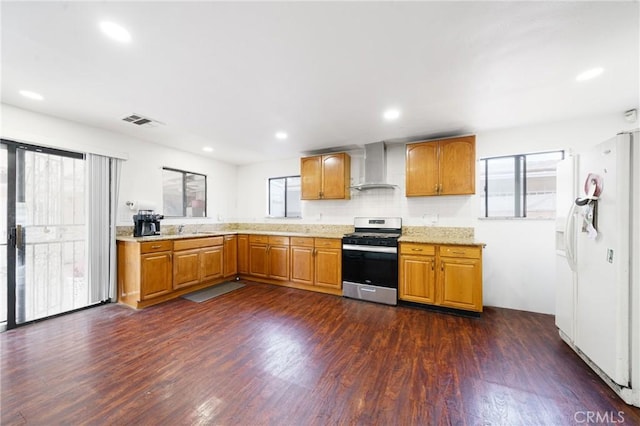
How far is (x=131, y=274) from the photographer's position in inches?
133

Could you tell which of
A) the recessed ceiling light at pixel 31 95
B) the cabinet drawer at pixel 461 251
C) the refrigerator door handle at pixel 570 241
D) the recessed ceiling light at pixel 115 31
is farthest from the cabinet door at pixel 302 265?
the recessed ceiling light at pixel 31 95

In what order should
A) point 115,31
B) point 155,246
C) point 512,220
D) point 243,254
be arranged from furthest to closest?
point 243,254 < point 155,246 < point 512,220 < point 115,31

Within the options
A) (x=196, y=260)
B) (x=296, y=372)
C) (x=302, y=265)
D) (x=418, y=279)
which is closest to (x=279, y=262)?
(x=302, y=265)

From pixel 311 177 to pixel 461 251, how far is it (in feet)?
8.55

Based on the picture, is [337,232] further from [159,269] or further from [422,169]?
[159,269]

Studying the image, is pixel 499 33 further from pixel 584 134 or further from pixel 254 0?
pixel 584 134

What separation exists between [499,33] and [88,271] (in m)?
4.92

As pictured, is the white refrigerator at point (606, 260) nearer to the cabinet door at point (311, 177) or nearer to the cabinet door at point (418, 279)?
the cabinet door at point (418, 279)

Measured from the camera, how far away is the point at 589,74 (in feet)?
6.93

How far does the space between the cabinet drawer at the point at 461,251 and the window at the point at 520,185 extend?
2.58 feet

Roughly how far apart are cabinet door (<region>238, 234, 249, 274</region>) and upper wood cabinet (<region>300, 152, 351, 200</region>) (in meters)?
1.42

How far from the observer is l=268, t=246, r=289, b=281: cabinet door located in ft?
14.2

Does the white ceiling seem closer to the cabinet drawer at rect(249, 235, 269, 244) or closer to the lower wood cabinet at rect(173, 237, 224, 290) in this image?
the lower wood cabinet at rect(173, 237, 224, 290)

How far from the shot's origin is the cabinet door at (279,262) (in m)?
4.33
